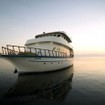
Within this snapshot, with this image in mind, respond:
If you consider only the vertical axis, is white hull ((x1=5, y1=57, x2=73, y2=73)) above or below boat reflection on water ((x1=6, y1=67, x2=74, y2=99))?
above

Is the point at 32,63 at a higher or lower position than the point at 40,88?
higher

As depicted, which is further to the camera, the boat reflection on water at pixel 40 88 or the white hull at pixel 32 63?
the white hull at pixel 32 63

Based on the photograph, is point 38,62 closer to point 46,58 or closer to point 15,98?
point 46,58

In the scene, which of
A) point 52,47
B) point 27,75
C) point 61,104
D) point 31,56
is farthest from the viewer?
point 52,47

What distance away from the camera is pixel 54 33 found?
20422 millimetres

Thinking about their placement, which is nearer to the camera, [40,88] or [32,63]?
[40,88]

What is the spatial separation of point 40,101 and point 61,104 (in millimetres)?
1161

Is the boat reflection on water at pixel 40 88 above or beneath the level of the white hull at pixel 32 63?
beneath

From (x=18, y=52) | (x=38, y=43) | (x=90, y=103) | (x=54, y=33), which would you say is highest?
(x=54, y=33)

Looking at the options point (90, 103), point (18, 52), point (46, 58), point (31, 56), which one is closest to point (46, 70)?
point (46, 58)

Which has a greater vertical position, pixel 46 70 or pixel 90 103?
pixel 46 70

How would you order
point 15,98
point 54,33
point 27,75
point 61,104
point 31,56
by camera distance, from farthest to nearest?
point 54,33 → point 27,75 → point 31,56 → point 15,98 → point 61,104

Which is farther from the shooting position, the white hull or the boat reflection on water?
the white hull

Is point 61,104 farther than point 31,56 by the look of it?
No
